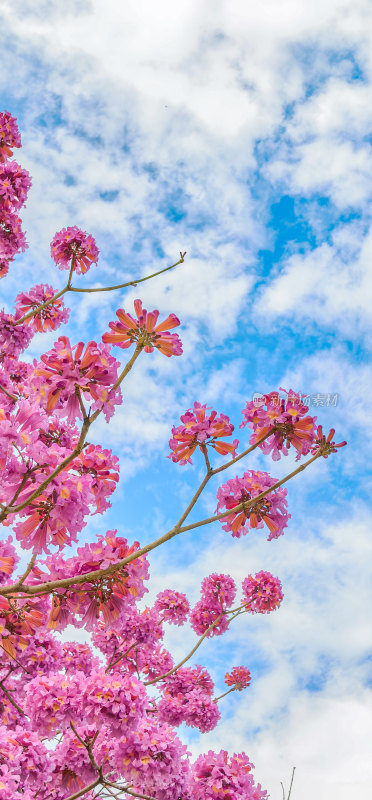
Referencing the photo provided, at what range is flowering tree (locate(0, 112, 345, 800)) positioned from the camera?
3186mm

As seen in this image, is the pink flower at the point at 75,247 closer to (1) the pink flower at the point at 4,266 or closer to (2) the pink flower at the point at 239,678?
(1) the pink flower at the point at 4,266

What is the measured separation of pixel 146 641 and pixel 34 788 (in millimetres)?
3178

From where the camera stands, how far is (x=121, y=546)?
367 cm

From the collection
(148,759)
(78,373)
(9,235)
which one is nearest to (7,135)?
(9,235)

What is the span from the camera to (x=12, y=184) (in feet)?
23.2

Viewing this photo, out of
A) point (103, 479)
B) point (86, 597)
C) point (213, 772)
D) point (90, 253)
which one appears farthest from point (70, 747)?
point (90, 253)

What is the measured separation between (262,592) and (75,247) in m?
6.17

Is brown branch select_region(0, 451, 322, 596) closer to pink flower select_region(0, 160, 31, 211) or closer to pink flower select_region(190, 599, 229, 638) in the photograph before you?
pink flower select_region(0, 160, 31, 211)

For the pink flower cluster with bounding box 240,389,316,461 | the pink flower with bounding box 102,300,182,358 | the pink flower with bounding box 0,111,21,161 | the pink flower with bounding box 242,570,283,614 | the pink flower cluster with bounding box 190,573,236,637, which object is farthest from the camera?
the pink flower cluster with bounding box 190,573,236,637

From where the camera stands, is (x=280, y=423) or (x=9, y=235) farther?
(x=9, y=235)

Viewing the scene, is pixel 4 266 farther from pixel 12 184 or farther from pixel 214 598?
pixel 214 598

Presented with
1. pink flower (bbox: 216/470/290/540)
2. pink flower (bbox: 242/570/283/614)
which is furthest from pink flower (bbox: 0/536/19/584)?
pink flower (bbox: 242/570/283/614)

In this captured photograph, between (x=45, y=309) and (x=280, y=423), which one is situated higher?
(x=45, y=309)

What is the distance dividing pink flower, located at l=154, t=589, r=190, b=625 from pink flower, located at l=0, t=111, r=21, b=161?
7.30 m
